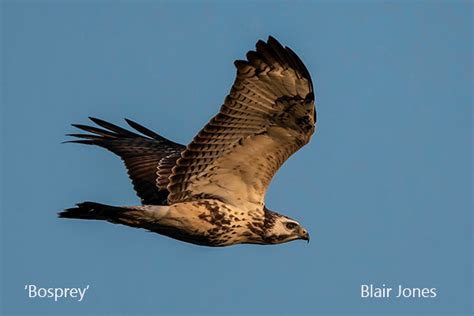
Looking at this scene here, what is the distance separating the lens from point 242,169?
33.8ft

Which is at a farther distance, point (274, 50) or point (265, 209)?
point (265, 209)

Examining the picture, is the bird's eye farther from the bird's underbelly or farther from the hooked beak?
the bird's underbelly

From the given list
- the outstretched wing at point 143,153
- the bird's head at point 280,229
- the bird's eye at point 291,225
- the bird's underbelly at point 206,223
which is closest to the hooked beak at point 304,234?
the bird's head at point 280,229

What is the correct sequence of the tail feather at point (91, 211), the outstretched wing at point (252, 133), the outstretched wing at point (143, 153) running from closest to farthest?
the outstretched wing at point (252, 133) < the tail feather at point (91, 211) < the outstretched wing at point (143, 153)

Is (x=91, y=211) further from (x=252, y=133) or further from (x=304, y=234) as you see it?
(x=304, y=234)

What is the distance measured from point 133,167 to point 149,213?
6.09ft

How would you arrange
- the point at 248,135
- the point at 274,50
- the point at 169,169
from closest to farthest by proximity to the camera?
the point at 274,50 → the point at 248,135 → the point at 169,169

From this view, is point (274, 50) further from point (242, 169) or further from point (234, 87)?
point (242, 169)

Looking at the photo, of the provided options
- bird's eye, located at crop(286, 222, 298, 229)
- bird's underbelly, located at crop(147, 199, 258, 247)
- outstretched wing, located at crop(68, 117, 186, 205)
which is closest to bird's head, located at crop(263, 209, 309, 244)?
bird's eye, located at crop(286, 222, 298, 229)

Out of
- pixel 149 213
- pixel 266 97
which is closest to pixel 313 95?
pixel 266 97

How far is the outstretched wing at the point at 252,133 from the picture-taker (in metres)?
9.49

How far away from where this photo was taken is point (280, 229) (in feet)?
34.2

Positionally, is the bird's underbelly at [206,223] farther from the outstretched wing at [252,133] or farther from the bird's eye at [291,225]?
the bird's eye at [291,225]

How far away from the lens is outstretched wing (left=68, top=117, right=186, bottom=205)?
11195 millimetres
